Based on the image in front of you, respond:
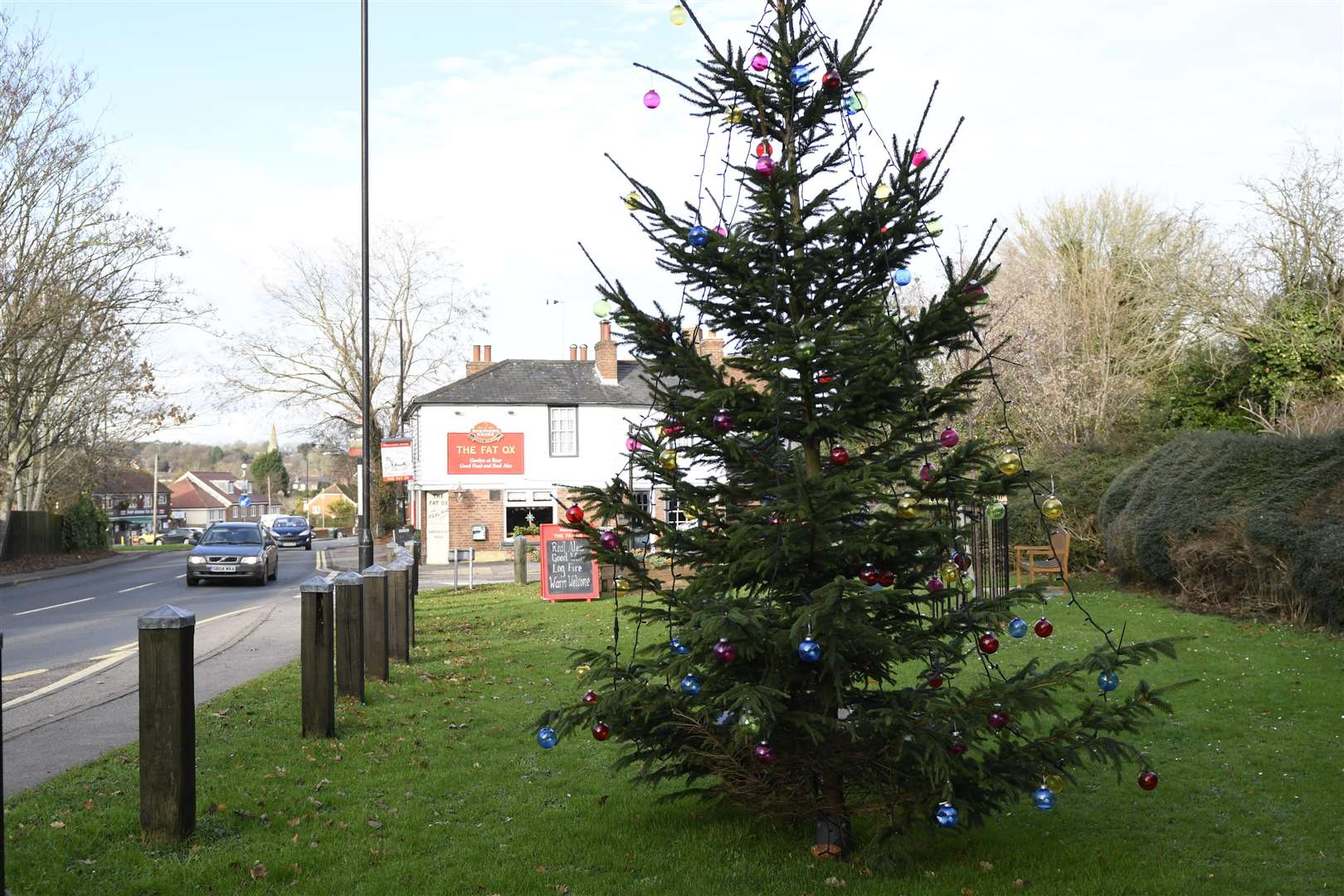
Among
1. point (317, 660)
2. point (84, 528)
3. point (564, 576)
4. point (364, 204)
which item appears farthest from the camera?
point (84, 528)

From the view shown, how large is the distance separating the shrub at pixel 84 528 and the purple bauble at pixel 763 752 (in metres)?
45.2

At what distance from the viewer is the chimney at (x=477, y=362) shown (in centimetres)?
4531

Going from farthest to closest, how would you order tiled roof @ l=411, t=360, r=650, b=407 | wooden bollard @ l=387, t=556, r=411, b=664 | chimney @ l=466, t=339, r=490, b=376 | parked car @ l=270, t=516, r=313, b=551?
parked car @ l=270, t=516, r=313, b=551
chimney @ l=466, t=339, r=490, b=376
tiled roof @ l=411, t=360, r=650, b=407
wooden bollard @ l=387, t=556, r=411, b=664

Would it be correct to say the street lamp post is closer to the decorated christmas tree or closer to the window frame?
the decorated christmas tree

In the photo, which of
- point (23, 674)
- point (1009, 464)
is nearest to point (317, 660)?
point (1009, 464)

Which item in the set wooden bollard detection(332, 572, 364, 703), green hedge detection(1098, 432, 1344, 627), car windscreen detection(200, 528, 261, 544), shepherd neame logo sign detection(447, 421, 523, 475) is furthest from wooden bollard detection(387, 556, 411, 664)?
shepherd neame logo sign detection(447, 421, 523, 475)

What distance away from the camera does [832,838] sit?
211 inches

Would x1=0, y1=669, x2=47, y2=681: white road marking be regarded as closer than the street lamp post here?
Yes

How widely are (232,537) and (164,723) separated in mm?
Result: 25379

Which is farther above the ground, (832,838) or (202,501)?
(202,501)

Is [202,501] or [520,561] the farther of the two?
[202,501]

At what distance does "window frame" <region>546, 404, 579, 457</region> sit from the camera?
4066 centimetres

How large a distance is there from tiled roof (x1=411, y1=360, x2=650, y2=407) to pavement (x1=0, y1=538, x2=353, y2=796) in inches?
484

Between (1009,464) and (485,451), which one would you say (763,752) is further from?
(485,451)
